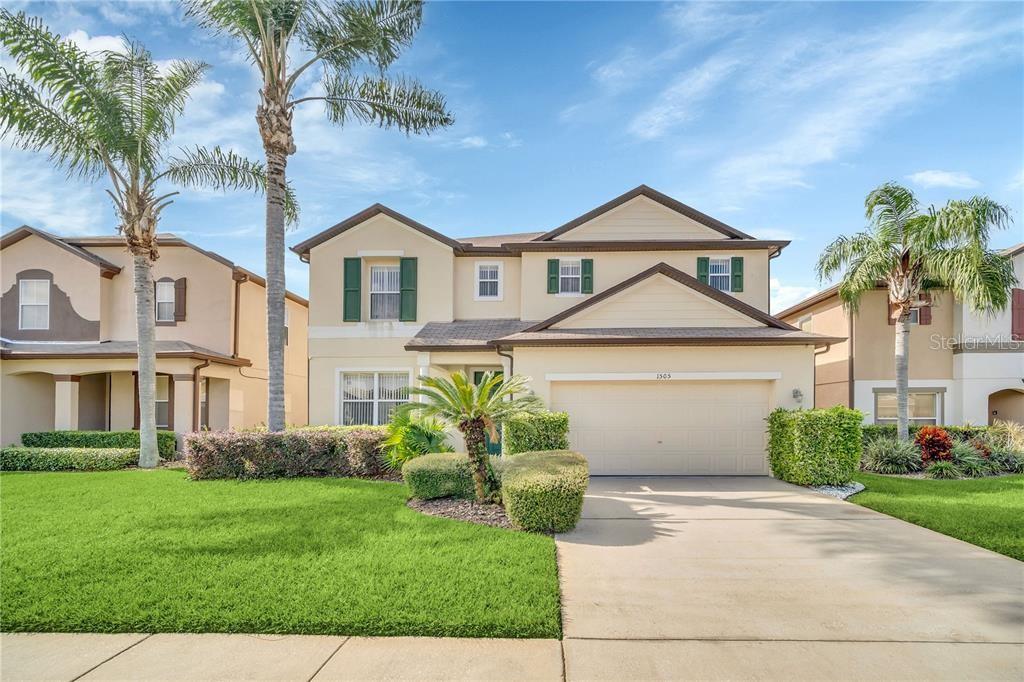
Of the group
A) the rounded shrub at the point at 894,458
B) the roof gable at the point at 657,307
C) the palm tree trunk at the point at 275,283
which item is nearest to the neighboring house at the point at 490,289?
the roof gable at the point at 657,307

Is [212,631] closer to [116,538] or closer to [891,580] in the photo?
[116,538]

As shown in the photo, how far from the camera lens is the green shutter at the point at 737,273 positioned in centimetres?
1616

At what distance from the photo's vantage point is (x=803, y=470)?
11.1 meters

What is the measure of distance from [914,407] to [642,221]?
11.2 m

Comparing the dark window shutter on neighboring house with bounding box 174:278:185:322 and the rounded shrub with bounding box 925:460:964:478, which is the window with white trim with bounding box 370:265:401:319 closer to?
the dark window shutter on neighboring house with bounding box 174:278:185:322

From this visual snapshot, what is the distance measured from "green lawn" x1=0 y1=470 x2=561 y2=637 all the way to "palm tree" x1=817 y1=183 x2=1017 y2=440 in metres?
13.5

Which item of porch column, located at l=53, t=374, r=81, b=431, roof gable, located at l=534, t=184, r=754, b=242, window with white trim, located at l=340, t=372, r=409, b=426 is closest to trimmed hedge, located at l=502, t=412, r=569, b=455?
window with white trim, located at l=340, t=372, r=409, b=426

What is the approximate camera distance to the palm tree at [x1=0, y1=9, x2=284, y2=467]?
12.6 m

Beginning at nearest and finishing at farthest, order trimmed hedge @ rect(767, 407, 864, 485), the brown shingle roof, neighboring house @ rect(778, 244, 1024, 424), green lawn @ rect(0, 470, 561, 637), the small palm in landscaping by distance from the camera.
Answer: green lawn @ rect(0, 470, 561, 637) < trimmed hedge @ rect(767, 407, 864, 485) < the small palm in landscaping < the brown shingle roof < neighboring house @ rect(778, 244, 1024, 424)

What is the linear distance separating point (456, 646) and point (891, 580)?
189 inches

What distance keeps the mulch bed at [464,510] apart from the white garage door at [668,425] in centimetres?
A: 443

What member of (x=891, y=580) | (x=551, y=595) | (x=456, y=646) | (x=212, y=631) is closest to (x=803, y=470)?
(x=891, y=580)

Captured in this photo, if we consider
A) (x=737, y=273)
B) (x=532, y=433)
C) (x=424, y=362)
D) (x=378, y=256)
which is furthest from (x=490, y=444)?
(x=737, y=273)

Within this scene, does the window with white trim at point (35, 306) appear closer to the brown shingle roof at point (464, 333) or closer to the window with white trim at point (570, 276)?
the brown shingle roof at point (464, 333)
